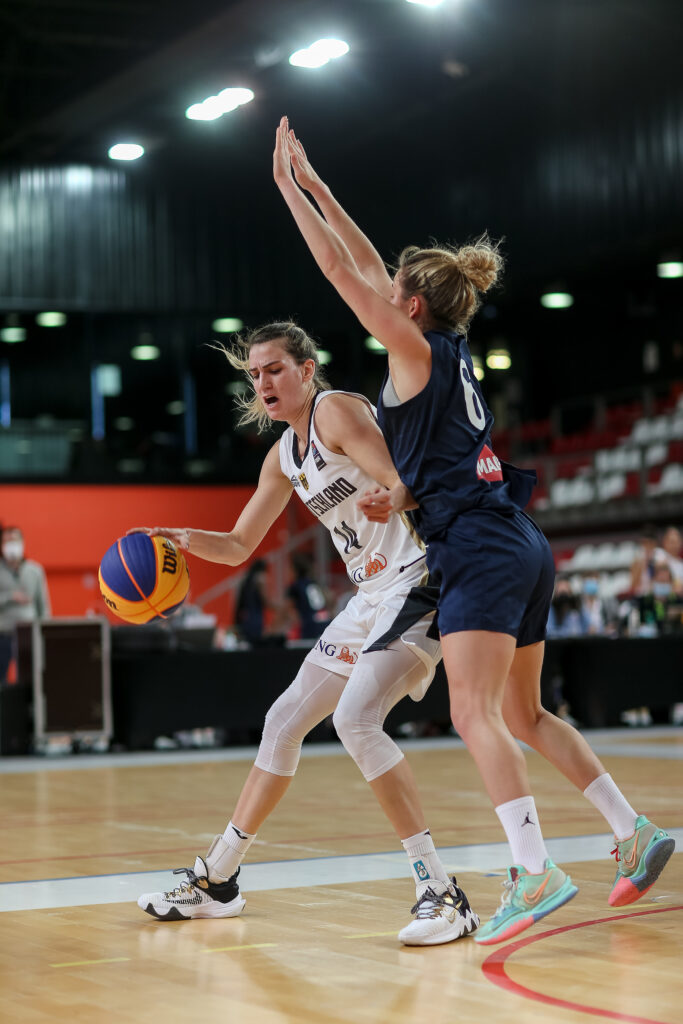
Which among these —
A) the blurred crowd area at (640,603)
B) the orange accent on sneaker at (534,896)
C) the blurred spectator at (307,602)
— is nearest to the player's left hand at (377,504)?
the orange accent on sneaker at (534,896)

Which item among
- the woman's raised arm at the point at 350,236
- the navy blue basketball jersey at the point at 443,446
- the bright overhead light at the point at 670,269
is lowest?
the navy blue basketball jersey at the point at 443,446

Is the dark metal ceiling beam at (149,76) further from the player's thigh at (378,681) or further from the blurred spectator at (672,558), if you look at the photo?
the player's thigh at (378,681)

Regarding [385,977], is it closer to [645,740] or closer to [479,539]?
[479,539]

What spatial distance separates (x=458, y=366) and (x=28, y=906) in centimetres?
221

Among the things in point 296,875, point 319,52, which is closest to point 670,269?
point 319,52

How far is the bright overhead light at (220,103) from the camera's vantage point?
15.8 metres

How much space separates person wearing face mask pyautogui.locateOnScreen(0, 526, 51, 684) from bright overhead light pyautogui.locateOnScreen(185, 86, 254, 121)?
6607 mm

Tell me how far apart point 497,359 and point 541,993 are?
2621cm

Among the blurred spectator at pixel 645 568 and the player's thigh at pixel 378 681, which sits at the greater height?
the blurred spectator at pixel 645 568

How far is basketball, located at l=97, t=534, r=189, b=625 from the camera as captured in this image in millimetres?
4191

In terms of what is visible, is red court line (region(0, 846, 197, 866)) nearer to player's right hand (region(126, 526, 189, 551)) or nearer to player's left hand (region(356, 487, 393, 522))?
player's right hand (region(126, 526, 189, 551))

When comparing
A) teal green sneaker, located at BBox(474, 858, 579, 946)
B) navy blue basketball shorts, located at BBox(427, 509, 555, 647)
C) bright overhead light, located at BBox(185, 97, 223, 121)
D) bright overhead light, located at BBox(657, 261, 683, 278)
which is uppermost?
bright overhead light, located at BBox(185, 97, 223, 121)

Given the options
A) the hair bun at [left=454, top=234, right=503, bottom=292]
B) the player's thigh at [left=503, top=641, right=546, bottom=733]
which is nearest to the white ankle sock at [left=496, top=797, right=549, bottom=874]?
the player's thigh at [left=503, top=641, right=546, bottom=733]

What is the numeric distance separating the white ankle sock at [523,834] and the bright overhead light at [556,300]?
69.5ft
